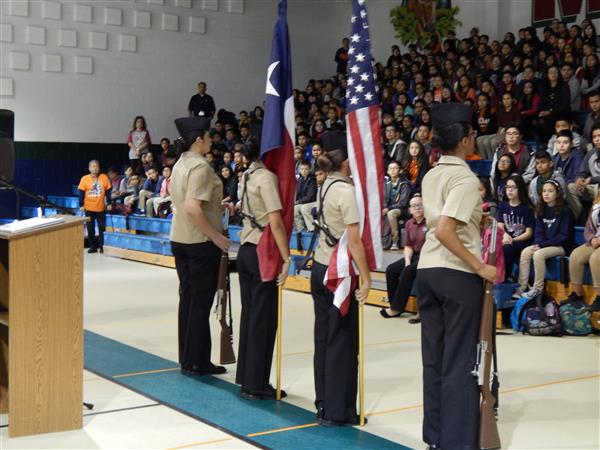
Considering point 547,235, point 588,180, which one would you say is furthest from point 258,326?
point 588,180

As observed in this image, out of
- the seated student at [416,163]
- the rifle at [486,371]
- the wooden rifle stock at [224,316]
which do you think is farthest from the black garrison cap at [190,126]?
the seated student at [416,163]

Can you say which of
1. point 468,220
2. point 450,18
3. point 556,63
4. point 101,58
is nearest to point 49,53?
point 101,58

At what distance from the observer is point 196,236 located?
245 inches

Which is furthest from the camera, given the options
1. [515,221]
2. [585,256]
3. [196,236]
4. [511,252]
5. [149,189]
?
[149,189]

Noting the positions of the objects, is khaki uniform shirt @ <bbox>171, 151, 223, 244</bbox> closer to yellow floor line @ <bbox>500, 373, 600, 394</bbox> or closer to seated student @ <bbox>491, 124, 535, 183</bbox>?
yellow floor line @ <bbox>500, 373, 600, 394</bbox>

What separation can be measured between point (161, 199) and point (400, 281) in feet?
24.1

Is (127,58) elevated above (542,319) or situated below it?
above

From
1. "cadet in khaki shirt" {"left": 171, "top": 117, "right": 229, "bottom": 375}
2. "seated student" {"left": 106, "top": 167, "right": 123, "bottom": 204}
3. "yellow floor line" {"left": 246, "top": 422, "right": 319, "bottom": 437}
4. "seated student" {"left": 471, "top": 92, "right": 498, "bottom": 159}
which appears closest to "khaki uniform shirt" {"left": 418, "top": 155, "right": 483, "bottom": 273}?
"yellow floor line" {"left": 246, "top": 422, "right": 319, "bottom": 437}

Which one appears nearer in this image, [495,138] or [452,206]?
[452,206]

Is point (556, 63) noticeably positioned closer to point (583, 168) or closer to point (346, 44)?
point (583, 168)

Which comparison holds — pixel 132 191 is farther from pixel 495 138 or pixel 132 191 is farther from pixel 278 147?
pixel 278 147

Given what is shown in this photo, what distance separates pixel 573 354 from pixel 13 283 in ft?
15.5

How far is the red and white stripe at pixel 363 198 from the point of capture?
5008 millimetres

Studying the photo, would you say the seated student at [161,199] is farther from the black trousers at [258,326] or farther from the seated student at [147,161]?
the black trousers at [258,326]
